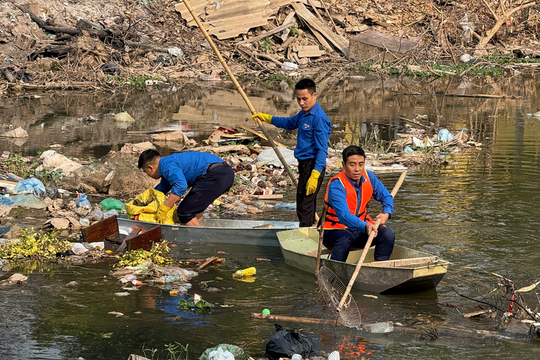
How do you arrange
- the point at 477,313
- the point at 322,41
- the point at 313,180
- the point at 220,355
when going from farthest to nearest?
the point at 322,41, the point at 313,180, the point at 477,313, the point at 220,355

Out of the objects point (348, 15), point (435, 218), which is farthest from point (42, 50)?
point (435, 218)

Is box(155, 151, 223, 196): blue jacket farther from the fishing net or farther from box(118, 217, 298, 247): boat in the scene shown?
the fishing net

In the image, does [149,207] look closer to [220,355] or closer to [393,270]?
[393,270]

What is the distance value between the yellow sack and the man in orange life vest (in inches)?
75.6

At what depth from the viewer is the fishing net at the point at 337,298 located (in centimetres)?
504

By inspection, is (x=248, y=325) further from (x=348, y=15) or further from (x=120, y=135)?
(x=348, y=15)

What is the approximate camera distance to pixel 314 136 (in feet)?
→ 22.2

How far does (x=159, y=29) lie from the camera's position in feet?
80.1

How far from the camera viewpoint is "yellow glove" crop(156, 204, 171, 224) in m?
7.05

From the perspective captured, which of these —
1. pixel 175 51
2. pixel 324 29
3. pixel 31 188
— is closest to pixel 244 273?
pixel 31 188

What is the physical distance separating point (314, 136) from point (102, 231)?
227 centimetres

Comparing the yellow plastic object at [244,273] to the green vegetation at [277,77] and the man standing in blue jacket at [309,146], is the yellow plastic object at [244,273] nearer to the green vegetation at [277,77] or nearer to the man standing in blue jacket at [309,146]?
the man standing in blue jacket at [309,146]

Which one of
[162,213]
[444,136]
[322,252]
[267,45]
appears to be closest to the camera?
[322,252]


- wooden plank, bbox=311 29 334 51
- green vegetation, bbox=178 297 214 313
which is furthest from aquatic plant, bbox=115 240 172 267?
wooden plank, bbox=311 29 334 51
